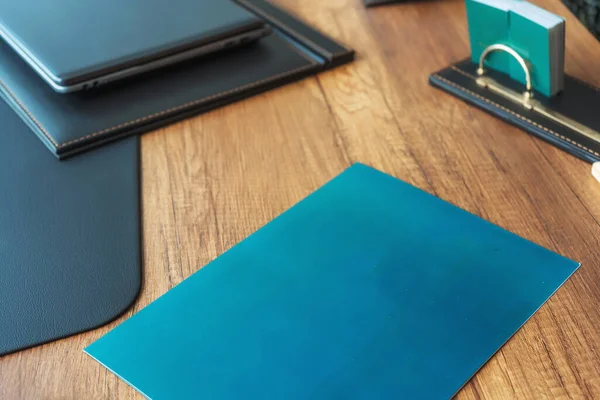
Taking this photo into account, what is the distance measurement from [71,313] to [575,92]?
69cm

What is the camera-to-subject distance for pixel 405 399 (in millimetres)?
578

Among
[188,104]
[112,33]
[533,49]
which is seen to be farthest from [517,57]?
[112,33]

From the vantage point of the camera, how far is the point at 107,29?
0.97 metres

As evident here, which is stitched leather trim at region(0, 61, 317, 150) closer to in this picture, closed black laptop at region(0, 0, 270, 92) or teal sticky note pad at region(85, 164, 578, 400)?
closed black laptop at region(0, 0, 270, 92)

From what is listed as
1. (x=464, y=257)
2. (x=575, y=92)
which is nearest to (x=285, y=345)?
(x=464, y=257)

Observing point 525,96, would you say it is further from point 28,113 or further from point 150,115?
point 28,113

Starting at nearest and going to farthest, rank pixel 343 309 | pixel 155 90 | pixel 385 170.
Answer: pixel 343 309
pixel 385 170
pixel 155 90

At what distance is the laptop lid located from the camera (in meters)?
0.91

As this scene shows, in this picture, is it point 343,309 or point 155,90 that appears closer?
point 343,309

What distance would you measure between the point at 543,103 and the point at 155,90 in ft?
1.71

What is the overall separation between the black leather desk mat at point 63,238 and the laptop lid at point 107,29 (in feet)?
0.35

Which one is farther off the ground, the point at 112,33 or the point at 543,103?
the point at 112,33

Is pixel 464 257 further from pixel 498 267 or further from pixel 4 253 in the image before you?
pixel 4 253

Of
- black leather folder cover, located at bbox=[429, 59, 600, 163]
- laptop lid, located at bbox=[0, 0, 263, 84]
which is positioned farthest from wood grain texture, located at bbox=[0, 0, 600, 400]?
laptop lid, located at bbox=[0, 0, 263, 84]
